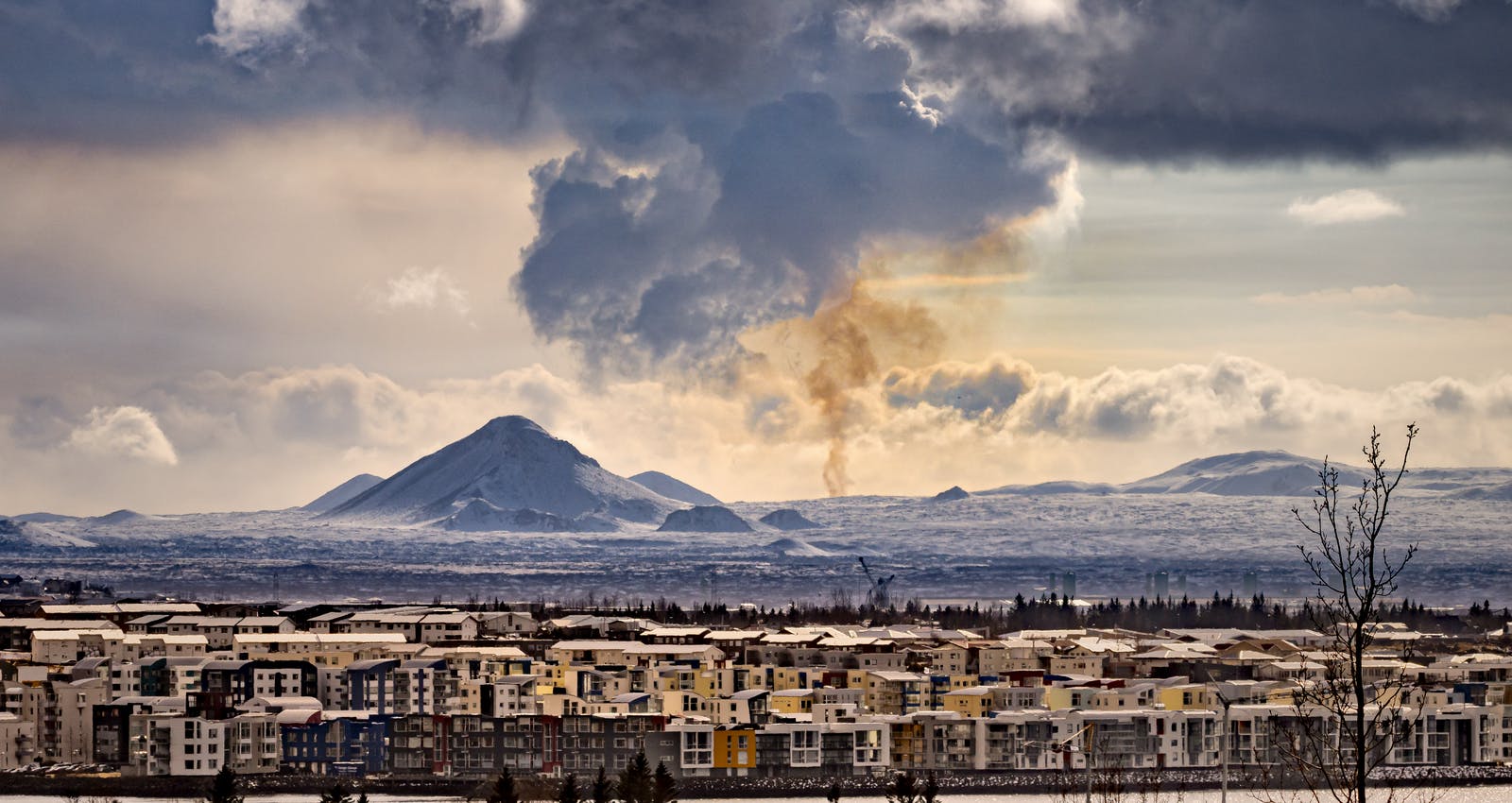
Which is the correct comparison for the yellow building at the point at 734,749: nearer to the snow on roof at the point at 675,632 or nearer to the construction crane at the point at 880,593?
the snow on roof at the point at 675,632

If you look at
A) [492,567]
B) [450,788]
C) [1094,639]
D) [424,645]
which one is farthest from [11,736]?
[492,567]

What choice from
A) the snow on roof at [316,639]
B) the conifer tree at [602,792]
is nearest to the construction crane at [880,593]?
the snow on roof at [316,639]

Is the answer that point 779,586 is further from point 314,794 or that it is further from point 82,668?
point 314,794

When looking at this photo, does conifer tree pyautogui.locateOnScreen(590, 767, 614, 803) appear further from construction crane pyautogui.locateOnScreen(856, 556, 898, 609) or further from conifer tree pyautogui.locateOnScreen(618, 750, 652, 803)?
construction crane pyautogui.locateOnScreen(856, 556, 898, 609)

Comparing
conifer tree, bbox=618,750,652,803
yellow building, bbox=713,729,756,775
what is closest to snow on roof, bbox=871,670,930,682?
yellow building, bbox=713,729,756,775

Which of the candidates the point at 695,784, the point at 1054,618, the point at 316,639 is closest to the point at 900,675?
the point at 695,784

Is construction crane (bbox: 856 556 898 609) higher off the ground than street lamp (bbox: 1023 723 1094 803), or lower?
higher

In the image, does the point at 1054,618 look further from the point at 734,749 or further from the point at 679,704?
the point at 734,749
